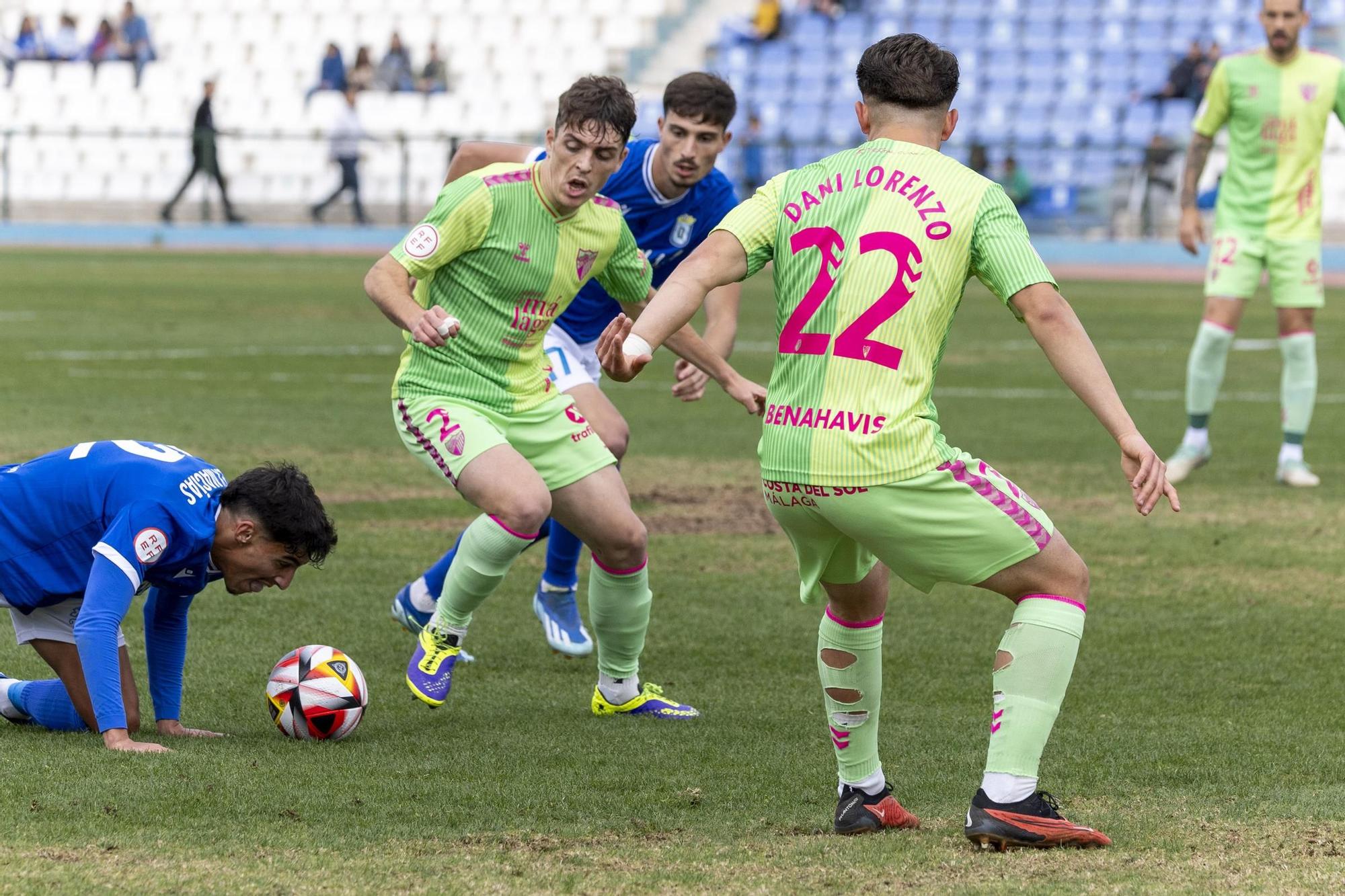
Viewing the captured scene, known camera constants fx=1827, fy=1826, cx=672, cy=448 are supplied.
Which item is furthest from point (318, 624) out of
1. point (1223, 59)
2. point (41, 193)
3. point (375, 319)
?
point (41, 193)

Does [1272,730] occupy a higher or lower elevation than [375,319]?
higher

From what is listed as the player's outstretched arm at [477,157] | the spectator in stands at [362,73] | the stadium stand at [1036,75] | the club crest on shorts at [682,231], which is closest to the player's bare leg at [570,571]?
the club crest on shorts at [682,231]

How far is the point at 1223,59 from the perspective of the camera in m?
9.88

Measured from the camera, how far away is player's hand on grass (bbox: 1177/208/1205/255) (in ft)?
32.2

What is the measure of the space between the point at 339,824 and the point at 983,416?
28.4 ft

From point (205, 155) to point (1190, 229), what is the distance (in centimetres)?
2265

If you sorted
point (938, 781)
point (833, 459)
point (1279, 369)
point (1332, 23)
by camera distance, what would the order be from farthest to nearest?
1. point (1332, 23)
2. point (1279, 369)
3. point (938, 781)
4. point (833, 459)

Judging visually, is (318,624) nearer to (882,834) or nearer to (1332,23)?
(882,834)

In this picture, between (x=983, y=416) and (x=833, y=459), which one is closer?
(x=833, y=459)

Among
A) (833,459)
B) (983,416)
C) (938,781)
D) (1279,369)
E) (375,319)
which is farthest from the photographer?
(375,319)

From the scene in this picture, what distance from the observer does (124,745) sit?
15.4 ft

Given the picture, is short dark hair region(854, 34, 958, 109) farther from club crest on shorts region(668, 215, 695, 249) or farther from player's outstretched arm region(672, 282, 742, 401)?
club crest on shorts region(668, 215, 695, 249)

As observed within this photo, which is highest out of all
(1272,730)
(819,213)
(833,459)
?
(819,213)

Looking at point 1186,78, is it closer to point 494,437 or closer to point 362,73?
point 362,73
